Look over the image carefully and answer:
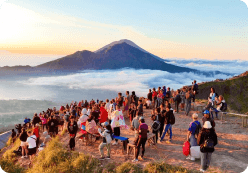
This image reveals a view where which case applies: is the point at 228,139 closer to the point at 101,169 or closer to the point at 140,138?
the point at 140,138

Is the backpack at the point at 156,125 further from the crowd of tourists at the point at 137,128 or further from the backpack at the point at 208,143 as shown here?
the backpack at the point at 208,143

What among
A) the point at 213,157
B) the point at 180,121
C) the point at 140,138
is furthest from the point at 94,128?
the point at 180,121

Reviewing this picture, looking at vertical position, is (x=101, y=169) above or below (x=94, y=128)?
below

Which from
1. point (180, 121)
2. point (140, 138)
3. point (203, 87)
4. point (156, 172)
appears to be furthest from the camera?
point (203, 87)

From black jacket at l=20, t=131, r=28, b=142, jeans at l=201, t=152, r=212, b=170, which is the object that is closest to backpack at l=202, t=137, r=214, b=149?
jeans at l=201, t=152, r=212, b=170

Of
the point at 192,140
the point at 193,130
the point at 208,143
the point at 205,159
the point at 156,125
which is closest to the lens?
the point at 208,143

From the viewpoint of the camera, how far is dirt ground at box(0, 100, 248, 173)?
6867mm

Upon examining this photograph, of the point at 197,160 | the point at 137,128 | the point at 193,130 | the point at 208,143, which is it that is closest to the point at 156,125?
the point at 137,128

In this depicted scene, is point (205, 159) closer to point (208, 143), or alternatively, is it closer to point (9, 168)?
point (208, 143)

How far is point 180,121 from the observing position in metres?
12.8

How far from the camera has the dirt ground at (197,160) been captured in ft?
22.5

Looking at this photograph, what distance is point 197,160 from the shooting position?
7.10 m

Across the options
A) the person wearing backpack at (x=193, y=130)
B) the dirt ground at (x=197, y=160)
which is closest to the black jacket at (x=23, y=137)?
the dirt ground at (x=197, y=160)

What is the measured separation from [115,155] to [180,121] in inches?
260
